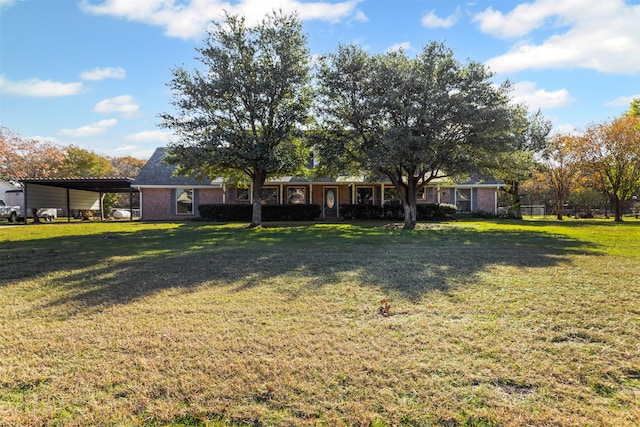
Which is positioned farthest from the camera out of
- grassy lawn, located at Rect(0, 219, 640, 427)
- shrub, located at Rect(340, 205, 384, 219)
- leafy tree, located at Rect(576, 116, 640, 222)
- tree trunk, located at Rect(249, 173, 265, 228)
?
shrub, located at Rect(340, 205, 384, 219)

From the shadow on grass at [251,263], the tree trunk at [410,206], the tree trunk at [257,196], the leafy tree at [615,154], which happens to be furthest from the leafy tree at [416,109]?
the leafy tree at [615,154]

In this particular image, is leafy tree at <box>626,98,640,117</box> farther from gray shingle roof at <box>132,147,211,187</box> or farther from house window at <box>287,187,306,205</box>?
gray shingle roof at <box>132,147,211,187</box>

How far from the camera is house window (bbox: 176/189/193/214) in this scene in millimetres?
24531

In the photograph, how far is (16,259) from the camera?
7406mm

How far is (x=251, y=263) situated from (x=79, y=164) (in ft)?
129

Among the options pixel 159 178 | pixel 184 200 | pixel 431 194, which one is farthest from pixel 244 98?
pixel 431 194

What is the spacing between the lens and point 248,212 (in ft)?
72.9

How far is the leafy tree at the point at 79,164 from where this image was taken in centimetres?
3728

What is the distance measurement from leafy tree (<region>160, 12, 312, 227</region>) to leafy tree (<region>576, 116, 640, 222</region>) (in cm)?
1882

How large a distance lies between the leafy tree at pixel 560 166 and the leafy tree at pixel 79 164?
41.9 meters

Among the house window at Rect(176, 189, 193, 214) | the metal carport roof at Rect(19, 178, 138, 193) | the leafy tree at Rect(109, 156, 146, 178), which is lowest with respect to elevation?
the house window at Rect(176, 189, 193, 214)

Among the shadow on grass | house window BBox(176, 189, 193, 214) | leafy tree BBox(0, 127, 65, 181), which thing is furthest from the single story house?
leafy tree BBox(0, 127, 65, 181)

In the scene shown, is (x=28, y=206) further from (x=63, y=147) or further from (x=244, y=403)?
(x=244, y=403)

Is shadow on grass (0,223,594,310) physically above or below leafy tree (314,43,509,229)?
below
